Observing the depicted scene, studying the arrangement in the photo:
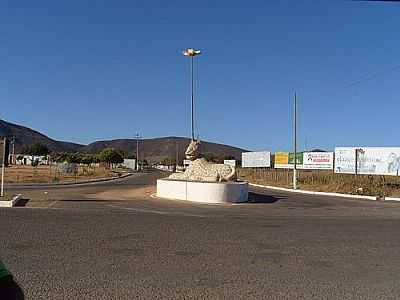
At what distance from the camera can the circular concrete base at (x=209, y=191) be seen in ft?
92.9

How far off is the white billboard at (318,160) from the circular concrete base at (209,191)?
105ft

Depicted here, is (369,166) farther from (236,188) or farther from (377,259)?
(377,259)

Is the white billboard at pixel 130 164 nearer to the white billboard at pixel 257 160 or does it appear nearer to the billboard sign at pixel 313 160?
the white billboard at pixel 257 160

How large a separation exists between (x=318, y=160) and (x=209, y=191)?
3552 cm

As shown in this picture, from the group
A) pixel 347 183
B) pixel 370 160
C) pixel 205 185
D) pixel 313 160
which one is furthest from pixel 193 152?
pixel 313 160

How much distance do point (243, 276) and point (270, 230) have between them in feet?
22.2

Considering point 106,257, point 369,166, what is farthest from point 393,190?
point 106,257

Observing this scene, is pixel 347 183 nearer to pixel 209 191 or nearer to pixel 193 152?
pixel 193 152

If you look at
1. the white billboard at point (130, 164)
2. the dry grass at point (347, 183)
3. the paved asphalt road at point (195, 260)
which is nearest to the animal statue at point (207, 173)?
the paved asphalt road at point (195, 260)

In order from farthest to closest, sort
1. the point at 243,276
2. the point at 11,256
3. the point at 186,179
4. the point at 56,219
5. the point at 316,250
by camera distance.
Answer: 1. the point at 186,179
2. the point at 56,219
3. the point at 316,250
4. the point at 11,256
5. the point at 243,276

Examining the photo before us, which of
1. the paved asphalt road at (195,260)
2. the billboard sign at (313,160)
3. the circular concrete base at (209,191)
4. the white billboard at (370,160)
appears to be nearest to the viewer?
the paved asphalt road at (195,260)

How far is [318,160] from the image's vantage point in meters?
61.2

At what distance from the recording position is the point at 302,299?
6.89m

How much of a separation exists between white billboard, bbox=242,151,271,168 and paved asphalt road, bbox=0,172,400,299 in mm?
59644
